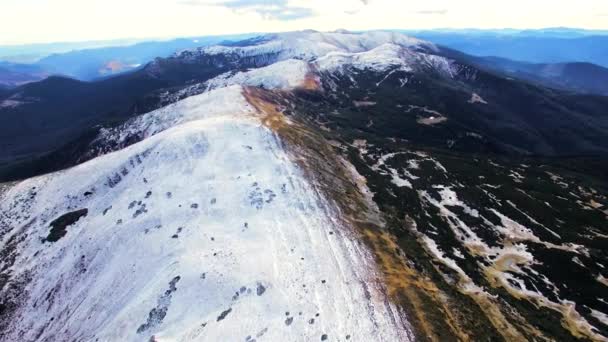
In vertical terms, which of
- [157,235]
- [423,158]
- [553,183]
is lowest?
[553,183]

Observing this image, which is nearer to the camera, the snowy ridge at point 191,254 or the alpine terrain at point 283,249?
the snowy ridge at point 191,254

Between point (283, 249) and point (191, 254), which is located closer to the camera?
point (191, 254)

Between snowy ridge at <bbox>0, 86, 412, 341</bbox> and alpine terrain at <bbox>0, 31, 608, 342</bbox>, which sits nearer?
snowy ridge at <bbox>0, 86, 412, 341</bbox>

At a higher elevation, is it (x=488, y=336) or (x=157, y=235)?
(x=157, y=235)

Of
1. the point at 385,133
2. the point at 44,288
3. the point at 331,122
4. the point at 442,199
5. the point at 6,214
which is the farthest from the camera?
the point at 385,133

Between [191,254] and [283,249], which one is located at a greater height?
[191,254]

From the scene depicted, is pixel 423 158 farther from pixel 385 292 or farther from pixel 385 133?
pixel 385 292

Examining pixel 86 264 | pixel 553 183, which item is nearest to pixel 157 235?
pixel 86 264

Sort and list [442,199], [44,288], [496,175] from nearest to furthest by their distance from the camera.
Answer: [44,288] < [442,199] < [496,175]
